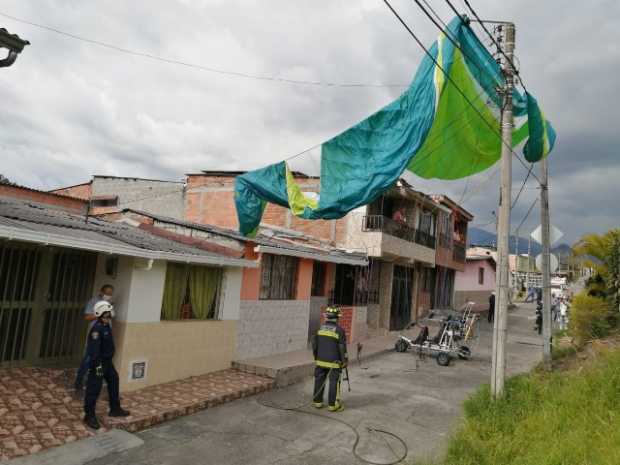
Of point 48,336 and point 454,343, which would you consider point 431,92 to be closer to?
point 48,336

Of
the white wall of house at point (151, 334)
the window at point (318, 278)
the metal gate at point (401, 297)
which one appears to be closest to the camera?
the white wall of house at point (151, 334)

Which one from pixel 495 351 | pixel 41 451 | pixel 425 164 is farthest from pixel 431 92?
pixel 41 451

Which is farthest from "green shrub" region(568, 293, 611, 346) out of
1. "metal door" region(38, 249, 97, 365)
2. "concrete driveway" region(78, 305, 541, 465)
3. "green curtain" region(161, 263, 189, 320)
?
"metal door" region(38, 249, 97, 365)

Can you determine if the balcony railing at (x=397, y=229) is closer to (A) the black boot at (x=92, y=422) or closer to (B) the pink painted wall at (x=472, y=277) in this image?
(A) the black boot at (x=92, y=422)

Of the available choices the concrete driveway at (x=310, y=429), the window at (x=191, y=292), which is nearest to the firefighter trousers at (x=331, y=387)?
the concrete driveway at (x=310, y=429)

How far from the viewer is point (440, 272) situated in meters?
27.2

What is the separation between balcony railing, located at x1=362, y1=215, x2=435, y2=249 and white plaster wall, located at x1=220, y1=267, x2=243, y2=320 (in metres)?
7.74

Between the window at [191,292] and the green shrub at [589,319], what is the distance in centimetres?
969

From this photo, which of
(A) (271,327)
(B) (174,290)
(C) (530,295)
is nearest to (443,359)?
(A) (271,327)

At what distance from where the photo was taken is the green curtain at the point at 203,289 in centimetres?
941

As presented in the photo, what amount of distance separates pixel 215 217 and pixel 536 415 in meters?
16.3

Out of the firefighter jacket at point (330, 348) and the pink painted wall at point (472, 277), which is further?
the pink painted wall at point (472, 277)

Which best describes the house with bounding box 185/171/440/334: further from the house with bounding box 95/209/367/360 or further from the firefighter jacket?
the firefighter jacket

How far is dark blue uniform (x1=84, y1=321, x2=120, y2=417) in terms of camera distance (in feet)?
19.8
